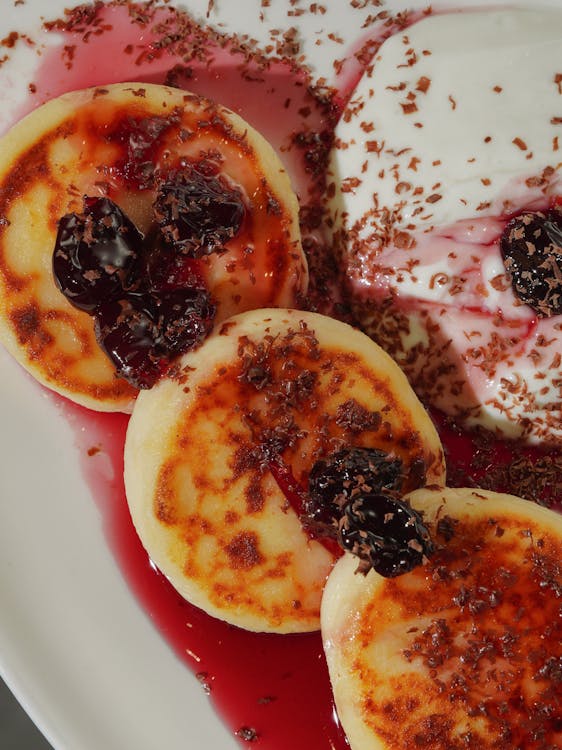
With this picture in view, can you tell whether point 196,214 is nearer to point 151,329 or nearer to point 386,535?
point 151,329

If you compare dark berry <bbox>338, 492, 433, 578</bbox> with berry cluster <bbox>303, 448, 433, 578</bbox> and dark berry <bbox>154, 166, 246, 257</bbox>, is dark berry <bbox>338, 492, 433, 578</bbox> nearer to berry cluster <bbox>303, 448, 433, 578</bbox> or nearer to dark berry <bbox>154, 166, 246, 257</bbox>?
berry cluster <bbox>303, 448, 433, 578</bbox>

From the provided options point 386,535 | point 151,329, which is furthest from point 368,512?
point 151,329

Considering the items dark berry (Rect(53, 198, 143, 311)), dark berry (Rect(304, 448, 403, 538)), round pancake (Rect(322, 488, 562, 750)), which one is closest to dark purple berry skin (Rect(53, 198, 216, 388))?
dark berry (Rect(53, 198, 143, 311))

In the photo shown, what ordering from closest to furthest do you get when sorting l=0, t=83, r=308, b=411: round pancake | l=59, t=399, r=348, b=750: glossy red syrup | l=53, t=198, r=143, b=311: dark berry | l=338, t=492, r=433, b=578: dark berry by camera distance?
l=338, t=492, r=433, b=578: dark berry
l=53, t=198, r=143, b=311: dark berry
l=0, t=83, r=308, b=411: round pancake
l=59, t=399, r=348, b=750: glossy red syrup

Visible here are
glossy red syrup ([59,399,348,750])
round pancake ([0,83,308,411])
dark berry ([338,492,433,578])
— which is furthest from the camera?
glossy red syrup ([59,399,348,750])

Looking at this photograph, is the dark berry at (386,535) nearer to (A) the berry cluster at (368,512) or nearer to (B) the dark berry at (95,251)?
(A) the berry cluster at (368,512)

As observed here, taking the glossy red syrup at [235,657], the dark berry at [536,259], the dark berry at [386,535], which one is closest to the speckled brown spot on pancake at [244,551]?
the dark berry at [386,535]

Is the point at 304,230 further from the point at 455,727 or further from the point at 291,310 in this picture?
the point at 455,727
